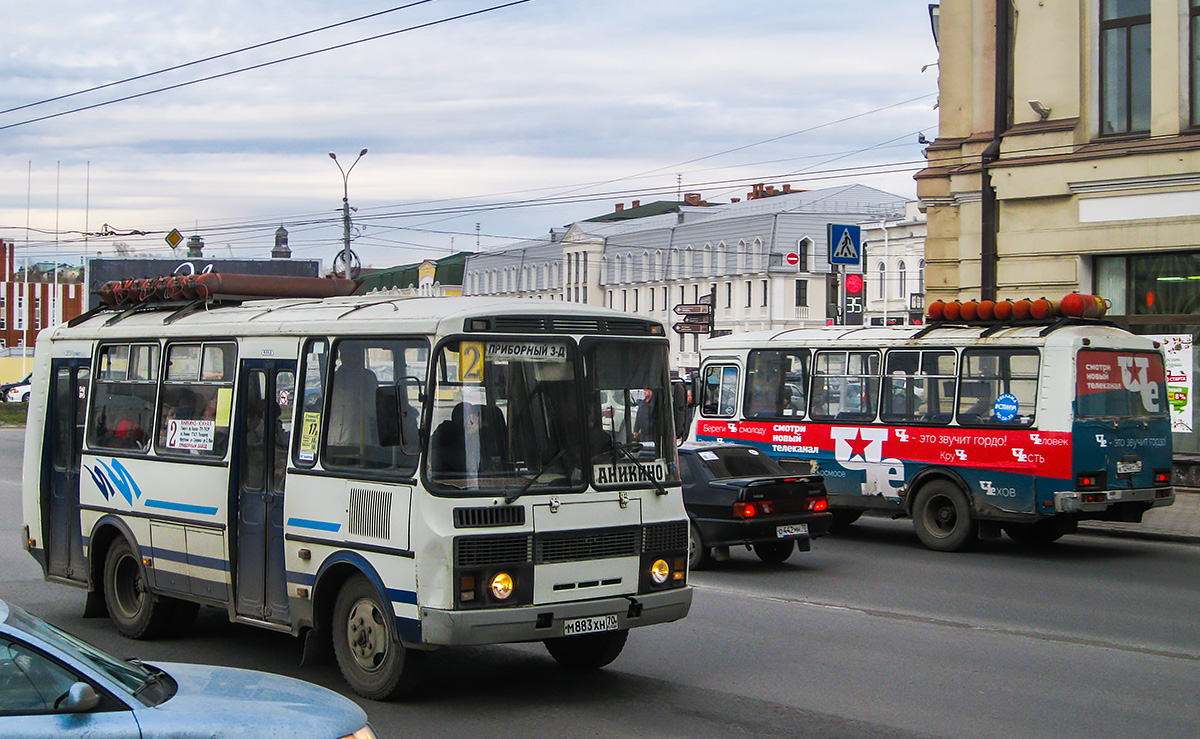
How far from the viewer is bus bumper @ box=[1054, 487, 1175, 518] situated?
Answer: 15.1 metres

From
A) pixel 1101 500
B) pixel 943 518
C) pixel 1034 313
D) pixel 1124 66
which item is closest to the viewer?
pixel 1101 500

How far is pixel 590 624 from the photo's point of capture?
802 cm

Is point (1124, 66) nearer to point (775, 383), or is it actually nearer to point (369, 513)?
point (775, 383)

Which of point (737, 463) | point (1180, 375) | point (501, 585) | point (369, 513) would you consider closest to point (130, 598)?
point (369, 513)

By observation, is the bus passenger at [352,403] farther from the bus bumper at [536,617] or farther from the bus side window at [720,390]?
the bus side window at [720,390]

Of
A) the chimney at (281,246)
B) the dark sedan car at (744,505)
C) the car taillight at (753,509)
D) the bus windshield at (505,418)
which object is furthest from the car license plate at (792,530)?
the chimney at (281,246)

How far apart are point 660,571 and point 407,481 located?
6.09ft

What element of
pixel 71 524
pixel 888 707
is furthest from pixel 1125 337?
pixel 71 524

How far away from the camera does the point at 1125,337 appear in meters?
15.8

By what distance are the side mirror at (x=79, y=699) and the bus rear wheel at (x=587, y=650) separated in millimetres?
4543

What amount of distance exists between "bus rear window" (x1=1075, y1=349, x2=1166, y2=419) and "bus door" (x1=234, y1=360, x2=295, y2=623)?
1009 centimetres

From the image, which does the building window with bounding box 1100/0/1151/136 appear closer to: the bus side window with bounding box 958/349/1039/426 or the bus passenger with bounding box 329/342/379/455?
the bus side window with bounding box 958/349/1039/426

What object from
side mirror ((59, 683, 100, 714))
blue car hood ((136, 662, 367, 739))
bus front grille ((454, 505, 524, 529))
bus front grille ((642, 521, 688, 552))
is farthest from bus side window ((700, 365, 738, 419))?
side mirror ((59, 683, 100, 714))

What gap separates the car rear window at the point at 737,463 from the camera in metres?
14.6
